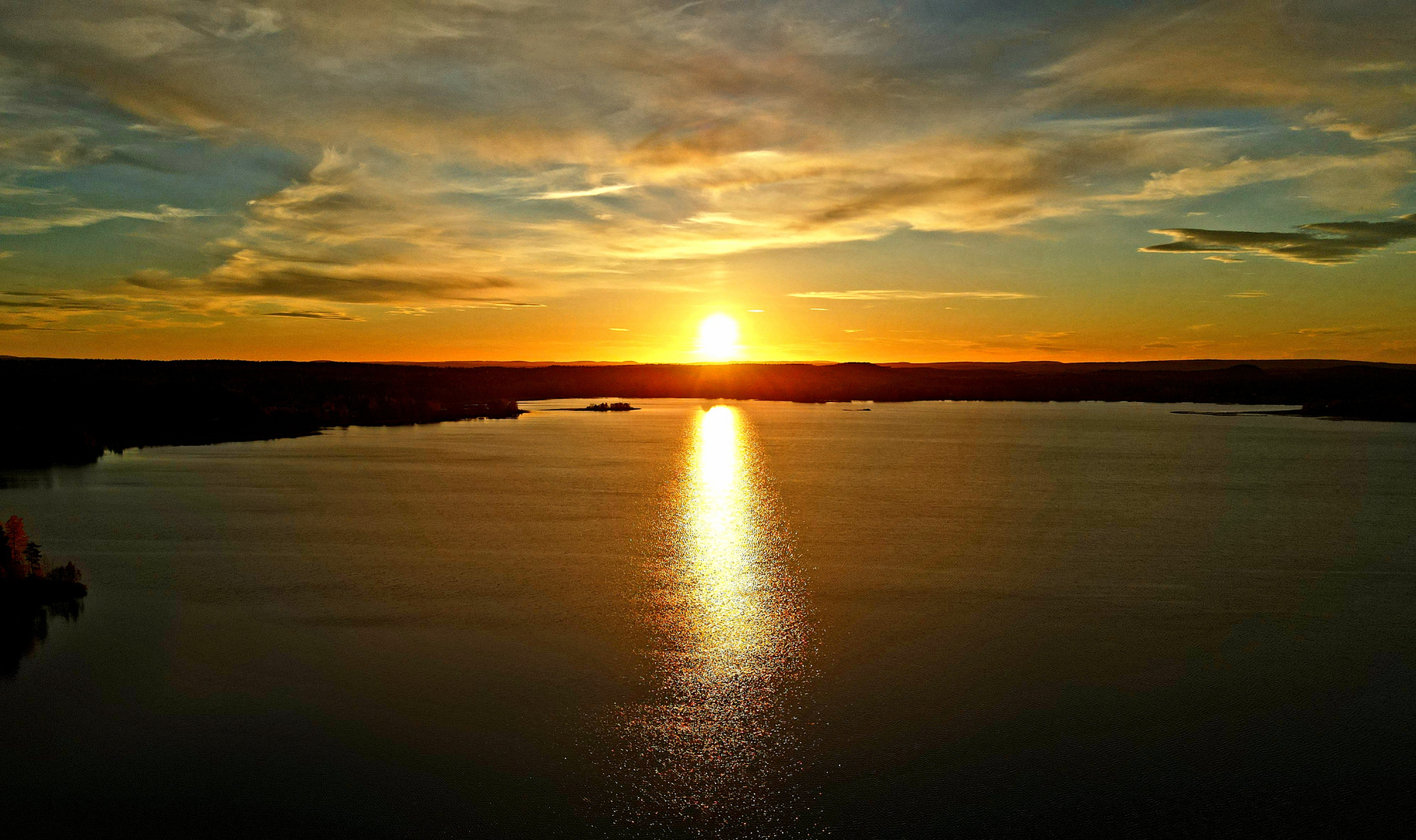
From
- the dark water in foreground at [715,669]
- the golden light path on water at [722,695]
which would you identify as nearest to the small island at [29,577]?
the dark water in foreground at [715,669]

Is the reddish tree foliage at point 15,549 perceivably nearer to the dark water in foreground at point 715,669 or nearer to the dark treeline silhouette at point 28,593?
the dark treeline silhouette at point 28,593

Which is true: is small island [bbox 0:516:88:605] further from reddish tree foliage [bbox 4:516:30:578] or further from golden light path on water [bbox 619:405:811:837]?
golden light path on water [bbox 619:405:811:837]

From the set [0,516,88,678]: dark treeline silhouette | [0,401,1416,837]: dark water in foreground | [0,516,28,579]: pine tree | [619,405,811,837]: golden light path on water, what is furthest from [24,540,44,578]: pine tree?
[619,405,811,837]: golden light path on water

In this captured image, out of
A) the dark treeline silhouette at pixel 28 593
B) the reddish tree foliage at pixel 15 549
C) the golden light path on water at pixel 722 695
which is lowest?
the golden light path on water at pixel 722 695

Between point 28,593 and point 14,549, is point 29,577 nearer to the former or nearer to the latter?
point 28,593

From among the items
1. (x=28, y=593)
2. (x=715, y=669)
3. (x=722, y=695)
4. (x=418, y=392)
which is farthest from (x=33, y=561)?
(x=418, y=392)

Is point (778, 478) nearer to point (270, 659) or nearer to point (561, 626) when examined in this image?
point (561, 626)

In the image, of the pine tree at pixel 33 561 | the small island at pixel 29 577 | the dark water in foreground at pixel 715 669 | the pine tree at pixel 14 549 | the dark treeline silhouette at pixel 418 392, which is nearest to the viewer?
the dark water in foreground at pixel 715 669

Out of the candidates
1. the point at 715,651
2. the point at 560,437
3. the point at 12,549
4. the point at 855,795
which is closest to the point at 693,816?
the point at 855,795
